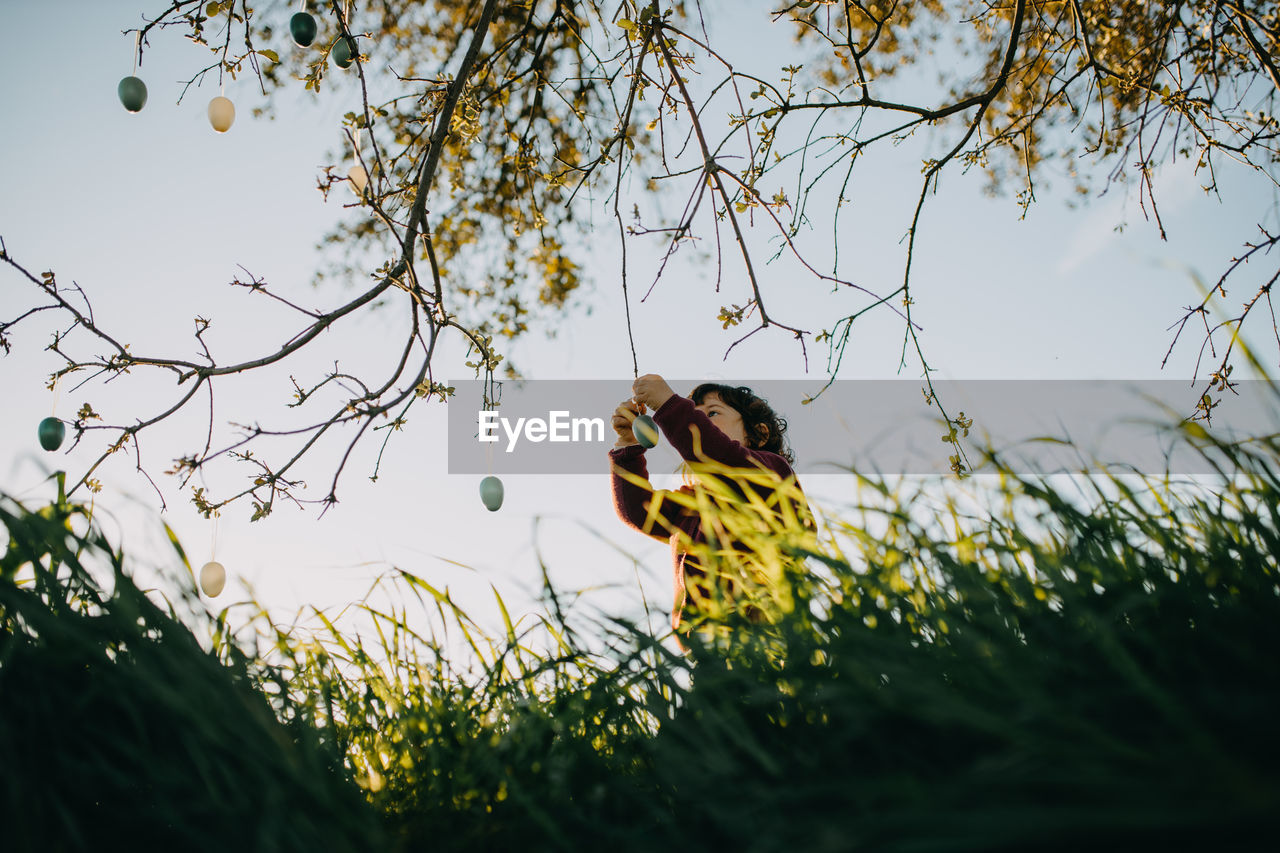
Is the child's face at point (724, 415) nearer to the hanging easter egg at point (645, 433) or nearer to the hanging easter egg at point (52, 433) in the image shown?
the hanging easter egg at point (645, 433)

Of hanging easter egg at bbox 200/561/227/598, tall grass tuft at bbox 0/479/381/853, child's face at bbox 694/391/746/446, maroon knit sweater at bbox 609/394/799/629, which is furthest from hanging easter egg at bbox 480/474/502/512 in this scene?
tall grass tuft at bbox 0/479/381/853

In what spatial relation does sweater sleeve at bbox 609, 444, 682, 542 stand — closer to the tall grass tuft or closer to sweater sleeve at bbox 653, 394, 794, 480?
sweater sleeve at bbox 653, 394, 794, 480

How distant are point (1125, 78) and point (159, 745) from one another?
3.01 m

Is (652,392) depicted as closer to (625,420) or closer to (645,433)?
(625,420)

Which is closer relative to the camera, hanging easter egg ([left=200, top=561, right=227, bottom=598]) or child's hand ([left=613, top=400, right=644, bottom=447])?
hanging easter egg ([left=200, top=561, right=227, bottom=598])

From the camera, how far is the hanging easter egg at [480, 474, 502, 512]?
1896 mm

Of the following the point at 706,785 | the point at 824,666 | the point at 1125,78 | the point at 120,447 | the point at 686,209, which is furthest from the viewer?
the point at 1125,78

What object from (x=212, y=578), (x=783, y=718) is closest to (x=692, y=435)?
(x=212, y=578)

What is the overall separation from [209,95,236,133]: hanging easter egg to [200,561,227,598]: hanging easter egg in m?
1.18

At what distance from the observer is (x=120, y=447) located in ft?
4.83

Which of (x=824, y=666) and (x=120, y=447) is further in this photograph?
(x=120, y=447)

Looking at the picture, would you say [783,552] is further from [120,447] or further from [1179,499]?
[120,447]

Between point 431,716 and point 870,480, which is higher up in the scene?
point 870,480

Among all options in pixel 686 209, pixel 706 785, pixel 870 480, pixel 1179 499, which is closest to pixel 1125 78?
pixel 686 209
